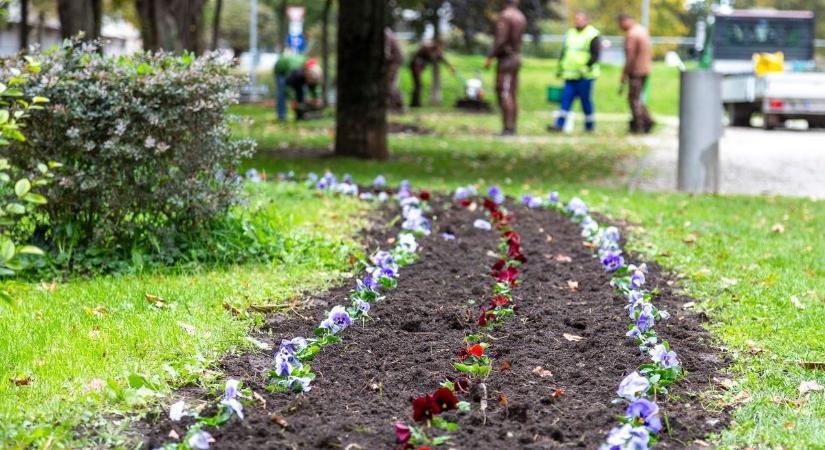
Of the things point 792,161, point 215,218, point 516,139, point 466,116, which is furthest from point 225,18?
point 215,218

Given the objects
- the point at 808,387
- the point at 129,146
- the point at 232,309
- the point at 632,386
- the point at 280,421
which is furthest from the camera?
the point at 129,146

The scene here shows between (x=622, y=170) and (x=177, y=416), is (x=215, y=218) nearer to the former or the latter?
(x=177, y=416)

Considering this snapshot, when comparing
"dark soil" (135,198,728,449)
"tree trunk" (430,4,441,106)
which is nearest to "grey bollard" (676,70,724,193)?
"dark soil" (135,198,728,449)

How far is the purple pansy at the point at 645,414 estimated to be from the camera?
350 centimetres

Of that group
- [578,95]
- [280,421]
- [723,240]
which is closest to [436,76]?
[578,95]

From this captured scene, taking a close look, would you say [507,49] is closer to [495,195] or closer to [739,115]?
[739,115]

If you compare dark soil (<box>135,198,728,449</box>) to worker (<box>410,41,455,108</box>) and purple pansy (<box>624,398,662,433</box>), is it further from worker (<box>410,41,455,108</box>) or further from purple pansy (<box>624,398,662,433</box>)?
worker (<box>410,41,455,108</box>)

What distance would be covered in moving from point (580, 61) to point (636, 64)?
1.52m

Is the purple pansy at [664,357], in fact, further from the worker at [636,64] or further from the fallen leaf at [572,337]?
the worker at [636,64]

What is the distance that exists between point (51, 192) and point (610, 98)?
3062cm

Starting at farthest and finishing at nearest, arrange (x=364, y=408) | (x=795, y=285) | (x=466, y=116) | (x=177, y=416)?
(x=466, y=116) → (x=795, y=285) → (x=364, y=408) → (x=177, y=416)

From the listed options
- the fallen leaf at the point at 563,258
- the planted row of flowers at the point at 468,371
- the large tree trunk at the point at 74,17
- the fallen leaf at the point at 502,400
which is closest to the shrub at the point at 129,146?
the planted row of flowers at the point at 468,371

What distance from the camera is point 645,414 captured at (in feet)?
11.6

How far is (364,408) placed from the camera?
3.90 meters
